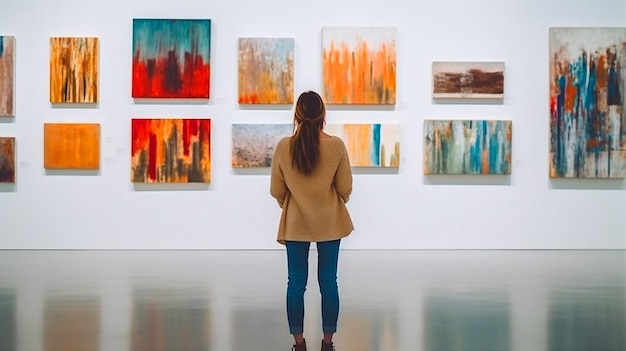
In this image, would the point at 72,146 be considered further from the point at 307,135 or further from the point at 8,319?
the point at 307,135

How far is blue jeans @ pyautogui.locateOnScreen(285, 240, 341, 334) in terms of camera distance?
243 inches

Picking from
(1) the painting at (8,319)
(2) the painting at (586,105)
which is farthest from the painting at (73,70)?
(2) the painting at (586,105)

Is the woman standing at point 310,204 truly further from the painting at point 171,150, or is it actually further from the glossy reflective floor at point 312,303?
the painting at point 171,150

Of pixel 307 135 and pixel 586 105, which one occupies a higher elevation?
pixel 586 105

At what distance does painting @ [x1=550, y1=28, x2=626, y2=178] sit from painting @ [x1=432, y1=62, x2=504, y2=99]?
1.05 metres

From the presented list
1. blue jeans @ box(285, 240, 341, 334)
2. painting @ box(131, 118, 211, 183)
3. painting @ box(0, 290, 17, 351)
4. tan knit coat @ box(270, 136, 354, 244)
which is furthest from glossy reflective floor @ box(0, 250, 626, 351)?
painting @ box(131, 118, 211, 183)

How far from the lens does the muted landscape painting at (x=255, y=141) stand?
14.9 meters

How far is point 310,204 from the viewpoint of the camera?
6160 millimetres

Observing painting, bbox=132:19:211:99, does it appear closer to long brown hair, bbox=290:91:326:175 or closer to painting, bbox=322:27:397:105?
painting, bbox=322:27:397:105

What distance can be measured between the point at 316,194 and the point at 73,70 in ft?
32.8

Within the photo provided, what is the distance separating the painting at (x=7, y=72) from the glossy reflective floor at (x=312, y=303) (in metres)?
2.95

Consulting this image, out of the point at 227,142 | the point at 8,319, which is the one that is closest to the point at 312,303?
the point at 8,319

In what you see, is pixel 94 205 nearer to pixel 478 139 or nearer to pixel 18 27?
pixel 18 27

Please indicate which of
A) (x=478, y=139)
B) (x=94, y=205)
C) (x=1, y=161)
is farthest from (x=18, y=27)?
(x=478, y=139)
